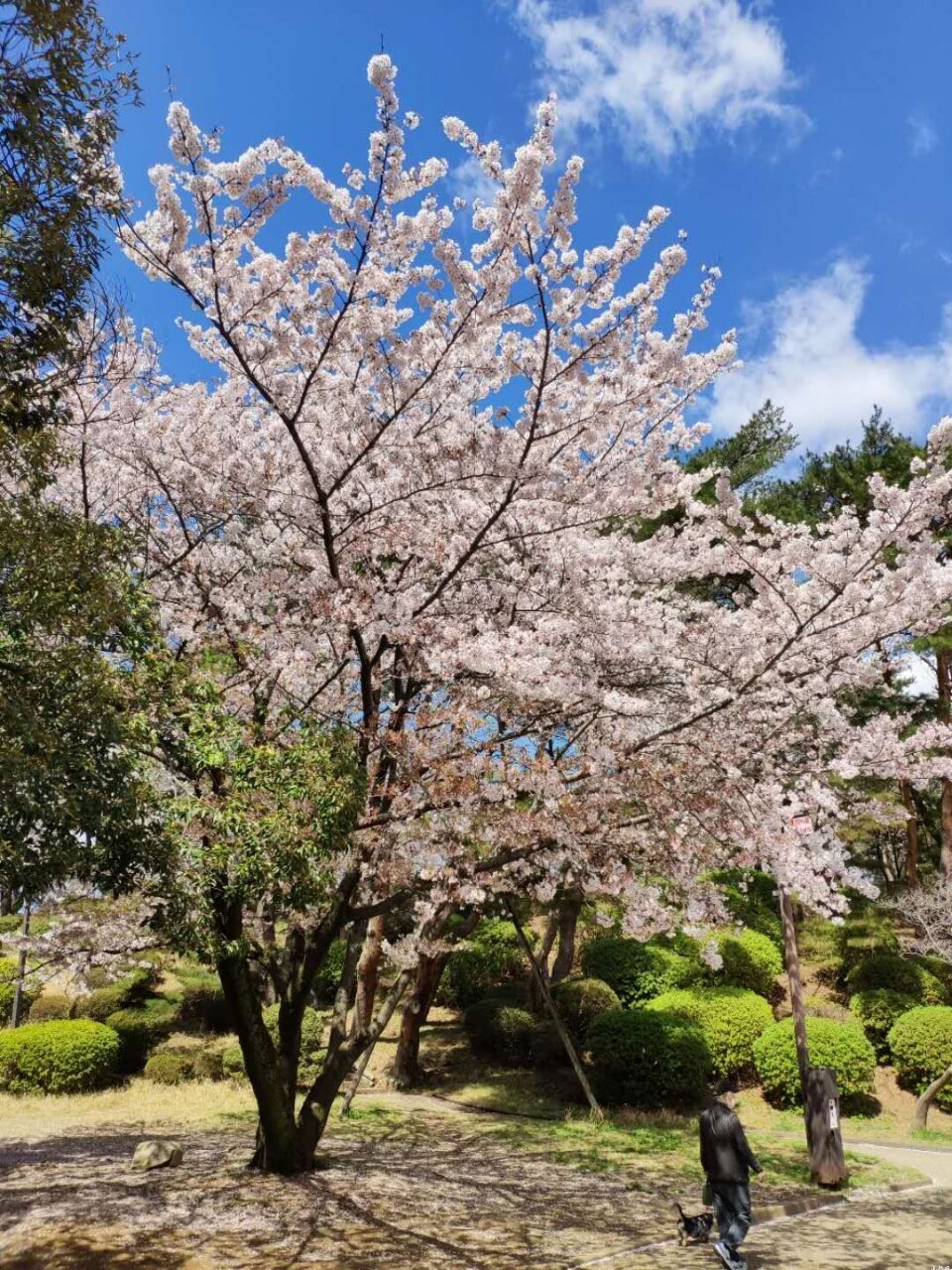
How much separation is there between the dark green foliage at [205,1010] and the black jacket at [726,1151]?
1275 centimetres

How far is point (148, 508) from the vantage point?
8844mm

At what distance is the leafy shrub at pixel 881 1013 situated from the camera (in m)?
15.5

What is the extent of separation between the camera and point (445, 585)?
269 inches

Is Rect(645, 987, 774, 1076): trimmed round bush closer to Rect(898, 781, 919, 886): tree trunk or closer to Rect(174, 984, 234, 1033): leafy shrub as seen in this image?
Rect(898, 781, 919, 886): tree trunk

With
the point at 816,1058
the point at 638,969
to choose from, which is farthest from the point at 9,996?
the point at 816,1058

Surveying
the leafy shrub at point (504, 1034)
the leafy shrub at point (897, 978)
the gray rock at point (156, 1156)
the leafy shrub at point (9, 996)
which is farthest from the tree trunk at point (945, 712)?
the leafy shrub at point (9, 996)

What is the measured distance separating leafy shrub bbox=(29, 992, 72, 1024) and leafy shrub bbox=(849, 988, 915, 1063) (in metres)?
15.4

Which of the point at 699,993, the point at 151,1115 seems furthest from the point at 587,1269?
the point at 699,993

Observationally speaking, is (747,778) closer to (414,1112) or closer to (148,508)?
(148,508)

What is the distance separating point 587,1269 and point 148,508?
773 cm

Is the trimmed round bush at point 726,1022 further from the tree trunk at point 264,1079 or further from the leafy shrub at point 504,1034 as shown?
the tree trunk at point 264,1079

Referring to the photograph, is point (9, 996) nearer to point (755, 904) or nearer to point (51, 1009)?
point (51, 1009)

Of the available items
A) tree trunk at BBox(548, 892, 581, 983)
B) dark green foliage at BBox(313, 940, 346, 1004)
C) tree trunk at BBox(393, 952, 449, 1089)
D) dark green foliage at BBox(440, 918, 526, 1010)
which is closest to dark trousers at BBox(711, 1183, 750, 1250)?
tree trunk at BBox(393, 952, 449, 1089)

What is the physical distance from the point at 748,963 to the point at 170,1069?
10979 mm
